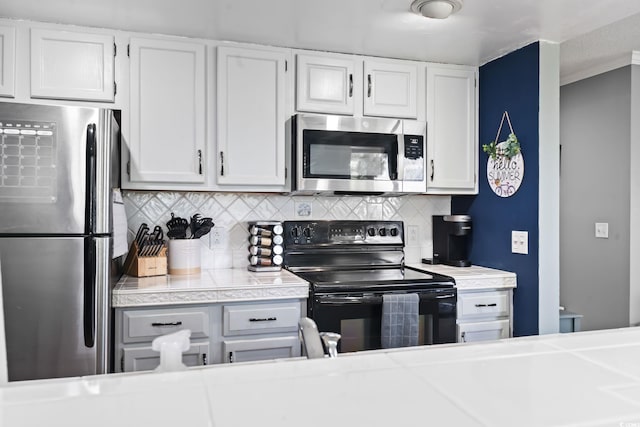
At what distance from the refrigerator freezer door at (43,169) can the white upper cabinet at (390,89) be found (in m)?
1.55

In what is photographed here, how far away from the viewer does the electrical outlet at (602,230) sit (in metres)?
3.35

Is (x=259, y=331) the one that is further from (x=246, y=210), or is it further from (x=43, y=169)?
(x=43, y=169)

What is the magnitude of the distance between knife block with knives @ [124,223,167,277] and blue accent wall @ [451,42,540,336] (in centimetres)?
193

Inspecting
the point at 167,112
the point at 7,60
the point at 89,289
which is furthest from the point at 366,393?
the point at 7,60

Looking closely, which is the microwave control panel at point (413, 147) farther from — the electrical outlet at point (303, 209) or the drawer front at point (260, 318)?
the drawer front at point (260, 318)

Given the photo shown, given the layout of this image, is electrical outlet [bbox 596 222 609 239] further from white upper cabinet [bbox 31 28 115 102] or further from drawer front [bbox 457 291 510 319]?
white upper cabinet [bbox 31 28 115 102]

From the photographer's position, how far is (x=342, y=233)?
2992mm

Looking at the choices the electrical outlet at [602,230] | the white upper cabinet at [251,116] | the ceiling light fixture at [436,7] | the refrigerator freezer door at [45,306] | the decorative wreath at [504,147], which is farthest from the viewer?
the electrical outlet at [602,230]

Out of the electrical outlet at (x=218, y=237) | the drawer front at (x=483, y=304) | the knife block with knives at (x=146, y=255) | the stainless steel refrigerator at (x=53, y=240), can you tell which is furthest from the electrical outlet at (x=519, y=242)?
the stainless steel refrigerator at (x=53, y=240)

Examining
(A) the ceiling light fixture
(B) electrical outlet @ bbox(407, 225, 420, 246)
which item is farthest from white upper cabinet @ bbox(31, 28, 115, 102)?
(B) electrical outlet @ bbox(407, 225, 420, 246)

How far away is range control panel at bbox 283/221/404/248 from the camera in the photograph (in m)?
2.90

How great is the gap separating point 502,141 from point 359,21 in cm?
113

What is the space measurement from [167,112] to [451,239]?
189cm

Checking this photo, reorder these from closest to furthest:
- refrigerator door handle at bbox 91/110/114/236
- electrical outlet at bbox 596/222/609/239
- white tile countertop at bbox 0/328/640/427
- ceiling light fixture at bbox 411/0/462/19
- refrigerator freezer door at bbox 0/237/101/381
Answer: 1. white tile countertop at bbox 0/328/640/427
2. refrigerator freezer door at bbox 0/237/101/381
3. refrigerator door handle at bbox 91/110/114/236
4. ceiling light fixture at bbox 411/0/462/19
5. electrical outlet at bbox 596/222/609/239
